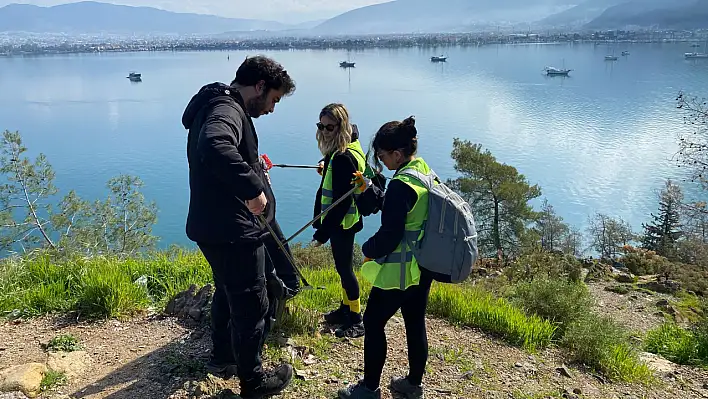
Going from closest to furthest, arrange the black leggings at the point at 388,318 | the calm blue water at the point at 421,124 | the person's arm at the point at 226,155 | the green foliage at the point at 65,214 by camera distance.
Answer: the person's arm at the point at 226,155 → the black leggings at the point at 388,318 → the green foliage at the point at 65,214 → the calm blue water at the point at 421,124

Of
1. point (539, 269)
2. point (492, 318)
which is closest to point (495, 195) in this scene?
point (539, 269)

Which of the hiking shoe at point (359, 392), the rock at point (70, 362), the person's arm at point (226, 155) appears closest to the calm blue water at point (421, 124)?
the rock at point (70, 362)

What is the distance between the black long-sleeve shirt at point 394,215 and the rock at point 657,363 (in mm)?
2815

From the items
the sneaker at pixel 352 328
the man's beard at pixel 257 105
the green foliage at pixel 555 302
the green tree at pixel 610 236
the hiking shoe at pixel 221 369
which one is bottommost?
the green tree at pixel 610 236

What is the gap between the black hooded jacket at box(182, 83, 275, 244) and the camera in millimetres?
2383

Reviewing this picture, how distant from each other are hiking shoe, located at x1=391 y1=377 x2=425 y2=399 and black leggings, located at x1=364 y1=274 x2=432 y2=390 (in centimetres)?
18

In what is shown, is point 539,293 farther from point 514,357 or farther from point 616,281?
point 616,281

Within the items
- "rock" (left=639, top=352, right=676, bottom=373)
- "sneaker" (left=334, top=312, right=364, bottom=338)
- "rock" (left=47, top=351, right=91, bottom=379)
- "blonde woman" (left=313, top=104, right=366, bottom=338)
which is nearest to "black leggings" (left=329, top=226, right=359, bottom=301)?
"blonde woman" (left=313, top=104, right=366, bottom=338)

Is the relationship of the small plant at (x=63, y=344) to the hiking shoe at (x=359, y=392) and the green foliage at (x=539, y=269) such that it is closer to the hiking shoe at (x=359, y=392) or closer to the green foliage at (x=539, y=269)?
the hiking shoe at (x=359, y=392)

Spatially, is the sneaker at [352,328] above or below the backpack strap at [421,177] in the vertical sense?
below

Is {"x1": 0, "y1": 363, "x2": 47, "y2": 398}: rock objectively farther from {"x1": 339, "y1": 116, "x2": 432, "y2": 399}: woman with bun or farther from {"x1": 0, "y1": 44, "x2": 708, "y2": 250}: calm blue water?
{"x1": 0, "y1": 44, "x2": 708, "y2": 250}: calm blue water

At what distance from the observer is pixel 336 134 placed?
356 cm

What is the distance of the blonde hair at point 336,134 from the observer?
3.56m

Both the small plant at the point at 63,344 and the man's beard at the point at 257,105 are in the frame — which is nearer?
the man's beard at the point at 257,105
